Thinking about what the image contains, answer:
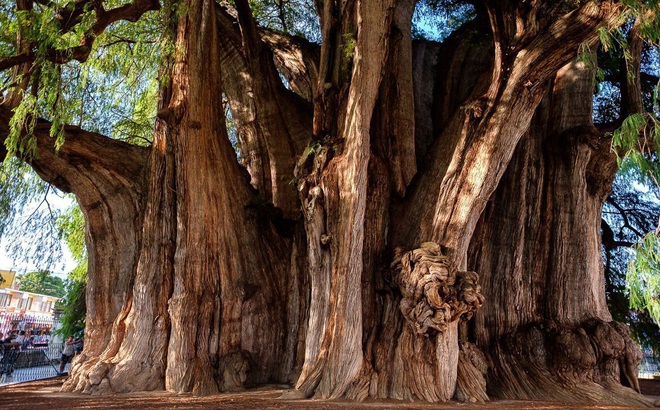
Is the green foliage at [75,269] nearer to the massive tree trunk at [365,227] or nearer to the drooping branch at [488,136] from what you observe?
the massive tree trunk at [365,227]

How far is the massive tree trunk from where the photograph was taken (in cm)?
498

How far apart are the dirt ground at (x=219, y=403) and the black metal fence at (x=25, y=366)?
4246 mm

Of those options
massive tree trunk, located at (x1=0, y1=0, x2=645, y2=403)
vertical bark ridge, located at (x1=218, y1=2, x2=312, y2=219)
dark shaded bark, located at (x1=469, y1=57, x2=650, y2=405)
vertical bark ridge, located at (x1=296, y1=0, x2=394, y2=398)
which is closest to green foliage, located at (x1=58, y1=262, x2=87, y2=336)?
massive tree trunk, located at (x1=0, y1=0, x2=645, y2=403)

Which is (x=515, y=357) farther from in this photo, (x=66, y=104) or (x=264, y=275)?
(x=66, y=104)

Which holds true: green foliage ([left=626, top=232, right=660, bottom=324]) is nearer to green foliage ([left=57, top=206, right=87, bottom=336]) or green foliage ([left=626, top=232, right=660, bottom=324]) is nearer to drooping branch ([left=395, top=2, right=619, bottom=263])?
drooping branch ([left=395, top=2, right=619, bottom=263])

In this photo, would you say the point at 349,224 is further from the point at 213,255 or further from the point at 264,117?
the point at 264,117

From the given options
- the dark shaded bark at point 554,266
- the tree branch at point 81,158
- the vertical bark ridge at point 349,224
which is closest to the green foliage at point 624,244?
the dark shaded bark at point 554,266

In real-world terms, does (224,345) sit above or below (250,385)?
above

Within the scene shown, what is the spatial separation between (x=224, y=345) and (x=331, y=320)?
1605 mm

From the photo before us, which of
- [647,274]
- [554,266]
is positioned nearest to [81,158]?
[554,266]

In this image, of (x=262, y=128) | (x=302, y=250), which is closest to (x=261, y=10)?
(x=262, y=128)

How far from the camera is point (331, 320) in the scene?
4898 mm

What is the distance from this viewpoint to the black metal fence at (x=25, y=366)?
8719mm

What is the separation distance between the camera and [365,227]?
18.4ft
